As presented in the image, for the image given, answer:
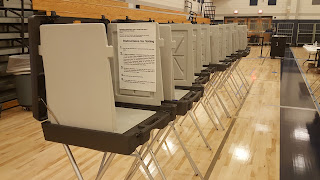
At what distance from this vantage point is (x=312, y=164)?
9.32 ft

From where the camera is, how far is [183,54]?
6.94 feet

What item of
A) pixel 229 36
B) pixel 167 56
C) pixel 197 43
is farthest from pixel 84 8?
pixel 167 56

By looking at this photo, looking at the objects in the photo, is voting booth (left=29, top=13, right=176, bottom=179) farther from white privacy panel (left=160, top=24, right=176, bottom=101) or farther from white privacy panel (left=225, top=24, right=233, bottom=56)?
white privacy panel (left=225, top=24, right=233, bottom=56)

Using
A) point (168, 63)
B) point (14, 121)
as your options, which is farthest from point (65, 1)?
point (168, 63)

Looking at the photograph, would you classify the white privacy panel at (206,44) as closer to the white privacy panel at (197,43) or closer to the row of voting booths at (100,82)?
the white privacy panel at (197,43)

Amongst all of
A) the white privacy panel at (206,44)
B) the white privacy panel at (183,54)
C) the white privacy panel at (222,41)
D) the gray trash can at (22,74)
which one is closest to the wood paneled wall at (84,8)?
the gray trash can at (22,74)

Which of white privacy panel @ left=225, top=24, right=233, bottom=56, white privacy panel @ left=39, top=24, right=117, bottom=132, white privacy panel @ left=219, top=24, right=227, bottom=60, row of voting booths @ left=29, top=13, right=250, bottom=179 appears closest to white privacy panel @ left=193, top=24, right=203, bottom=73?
row of voting booths @ left=29, top=13, right=250, bottom=179

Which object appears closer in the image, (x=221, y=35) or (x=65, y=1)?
(x=221, y=35)

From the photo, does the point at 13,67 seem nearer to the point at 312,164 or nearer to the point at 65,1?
the point at 65,1

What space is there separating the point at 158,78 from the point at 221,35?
2562 mm

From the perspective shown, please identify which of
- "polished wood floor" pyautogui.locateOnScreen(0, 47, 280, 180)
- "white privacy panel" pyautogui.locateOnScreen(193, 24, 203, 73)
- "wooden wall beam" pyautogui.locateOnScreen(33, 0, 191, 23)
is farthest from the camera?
"wooden wall beam" pyautogui.locateOnScreen(33, 0, 191, 23)

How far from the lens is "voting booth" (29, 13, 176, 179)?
1.20 m

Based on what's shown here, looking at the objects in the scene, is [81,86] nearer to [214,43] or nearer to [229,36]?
[214,43]

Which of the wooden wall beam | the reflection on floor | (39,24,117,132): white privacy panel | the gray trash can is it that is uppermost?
the wooden wall beam
